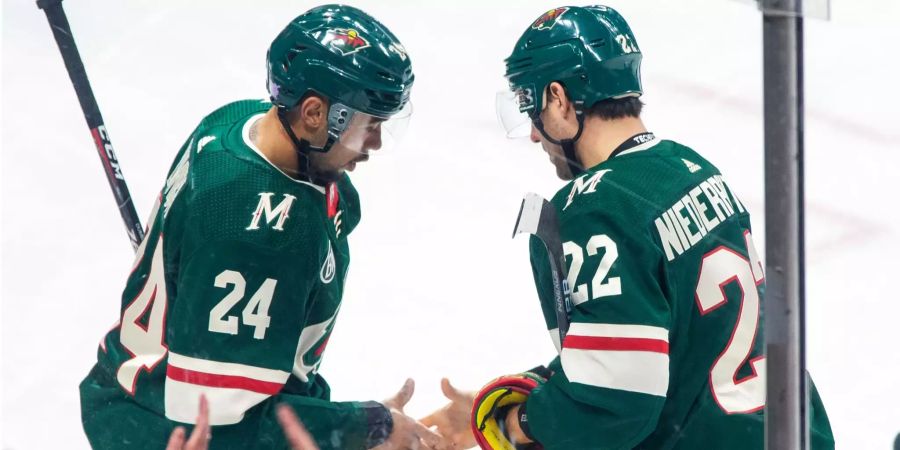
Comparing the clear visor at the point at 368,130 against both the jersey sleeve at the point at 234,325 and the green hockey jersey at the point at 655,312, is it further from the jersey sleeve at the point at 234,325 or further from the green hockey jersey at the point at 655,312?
the green hockey jersey at the point at 655,312

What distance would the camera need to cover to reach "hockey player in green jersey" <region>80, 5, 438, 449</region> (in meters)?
2.10

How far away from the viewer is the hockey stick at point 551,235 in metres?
2.02

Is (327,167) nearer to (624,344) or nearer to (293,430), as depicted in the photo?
(293,430)

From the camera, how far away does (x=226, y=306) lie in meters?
2.09

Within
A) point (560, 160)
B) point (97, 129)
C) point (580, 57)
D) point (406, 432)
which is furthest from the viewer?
point (97, 129)

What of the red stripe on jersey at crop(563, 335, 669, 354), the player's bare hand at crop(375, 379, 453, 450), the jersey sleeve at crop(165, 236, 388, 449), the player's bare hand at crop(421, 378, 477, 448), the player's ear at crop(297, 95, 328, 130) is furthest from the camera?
the player's bare hand at crop(421, 378, 477, 448)

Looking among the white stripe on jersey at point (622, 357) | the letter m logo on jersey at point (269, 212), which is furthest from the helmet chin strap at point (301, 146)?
the white stripe on jersey at point (622, 357)

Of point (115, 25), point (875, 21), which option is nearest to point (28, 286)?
point (115, 25)

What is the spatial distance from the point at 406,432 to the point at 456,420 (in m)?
A: 0.20

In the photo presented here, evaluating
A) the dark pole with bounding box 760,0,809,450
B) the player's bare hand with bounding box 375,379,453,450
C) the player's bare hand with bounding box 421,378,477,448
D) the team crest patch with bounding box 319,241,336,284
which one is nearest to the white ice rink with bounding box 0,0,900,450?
the player's bare hand with bounding box 421,378,477,448

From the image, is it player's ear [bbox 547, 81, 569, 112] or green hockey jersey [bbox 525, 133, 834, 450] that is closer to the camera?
green hockey jersey [bbox 525, 133, 834, 450]

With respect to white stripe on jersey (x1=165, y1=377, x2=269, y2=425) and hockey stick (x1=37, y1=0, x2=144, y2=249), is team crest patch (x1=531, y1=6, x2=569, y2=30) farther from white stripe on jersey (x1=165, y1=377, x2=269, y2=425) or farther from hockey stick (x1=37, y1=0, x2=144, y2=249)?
hockey stick (x1=37, y1=0, x2=144, y2=249)

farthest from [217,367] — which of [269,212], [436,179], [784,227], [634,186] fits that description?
[436,179]

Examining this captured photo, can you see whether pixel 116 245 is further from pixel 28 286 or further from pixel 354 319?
pixel 354 319
